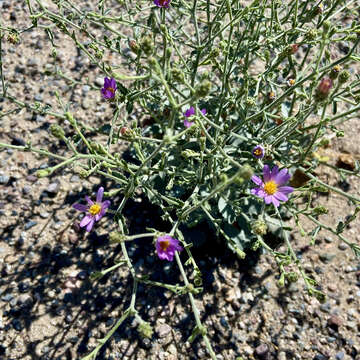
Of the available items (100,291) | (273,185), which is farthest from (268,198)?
(100,291)

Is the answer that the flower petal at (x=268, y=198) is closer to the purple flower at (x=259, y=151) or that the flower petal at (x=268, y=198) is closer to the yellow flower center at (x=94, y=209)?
the purple flower at (x=259, y=151)

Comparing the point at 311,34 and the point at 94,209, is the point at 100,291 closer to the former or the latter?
the point at 94,209

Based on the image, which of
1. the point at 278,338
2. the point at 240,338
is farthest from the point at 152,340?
the point at 278,338

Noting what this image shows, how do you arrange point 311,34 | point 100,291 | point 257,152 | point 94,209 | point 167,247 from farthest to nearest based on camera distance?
point 100,291, point 94,209, point 257,152, point 311,34, point 167,247

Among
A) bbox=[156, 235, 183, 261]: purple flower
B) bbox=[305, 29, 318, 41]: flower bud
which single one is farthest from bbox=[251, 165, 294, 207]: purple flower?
bbox=[305, 29, 318, 41]: flower bud

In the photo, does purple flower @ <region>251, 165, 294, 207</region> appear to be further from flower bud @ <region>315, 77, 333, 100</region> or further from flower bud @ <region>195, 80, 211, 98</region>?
flower bud @ <region>195, 80, 211, 98</region>

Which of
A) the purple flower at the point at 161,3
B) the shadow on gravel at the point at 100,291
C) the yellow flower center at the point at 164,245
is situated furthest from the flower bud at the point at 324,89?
A: the shadow on gravel at the point at 100,291

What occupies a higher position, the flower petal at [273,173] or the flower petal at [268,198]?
the flower petal at [273,173]
